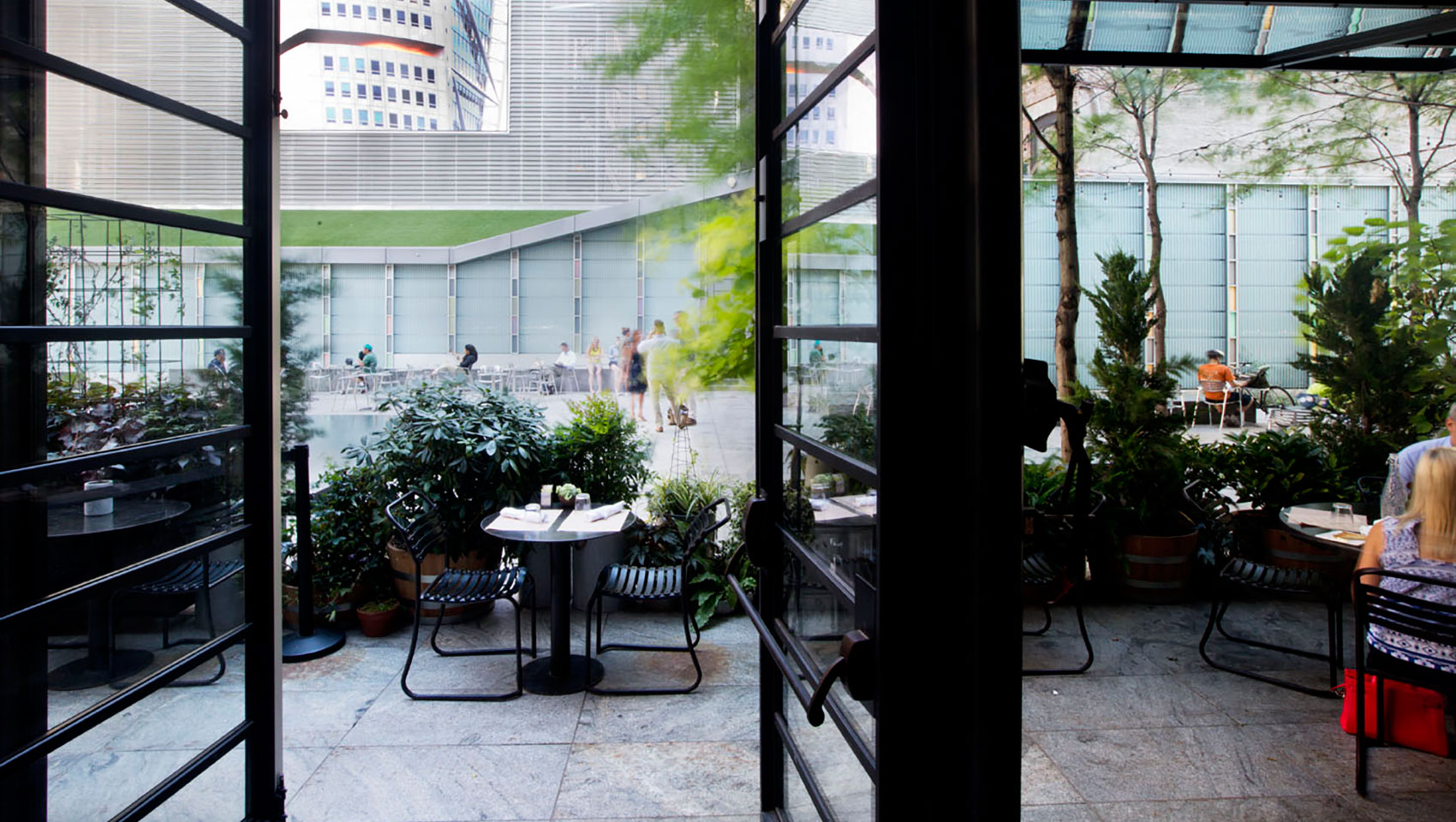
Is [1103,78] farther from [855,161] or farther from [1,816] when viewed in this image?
[1,816]

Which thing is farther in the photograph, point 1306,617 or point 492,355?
point 492,355

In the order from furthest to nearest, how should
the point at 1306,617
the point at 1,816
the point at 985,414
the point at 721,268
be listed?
the point at 721,268, the point at 1306,617, the point at 1,816, the point at 985,414

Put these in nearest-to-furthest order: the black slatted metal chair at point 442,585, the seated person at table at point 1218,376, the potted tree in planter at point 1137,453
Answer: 1. the black slatted metal chair at point 442,585
2. the potted tree in planter at point 1137,453
3. the seated person at table at point 1218,376

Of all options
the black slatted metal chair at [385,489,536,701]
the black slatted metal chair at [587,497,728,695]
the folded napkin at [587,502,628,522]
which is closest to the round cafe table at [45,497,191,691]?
the black slatted metal chair at [385,489,536,701]

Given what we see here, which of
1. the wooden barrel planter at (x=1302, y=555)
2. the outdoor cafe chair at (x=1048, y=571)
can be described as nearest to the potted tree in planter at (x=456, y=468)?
the outdoor cafe chair at (x=1048, y=571)

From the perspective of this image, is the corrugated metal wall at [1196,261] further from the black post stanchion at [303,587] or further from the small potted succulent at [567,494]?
the black post stanchion at [303,587]

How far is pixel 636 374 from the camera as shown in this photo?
598cm

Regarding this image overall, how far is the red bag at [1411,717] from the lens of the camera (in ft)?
10.9

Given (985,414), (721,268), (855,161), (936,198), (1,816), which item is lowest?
(1,816)

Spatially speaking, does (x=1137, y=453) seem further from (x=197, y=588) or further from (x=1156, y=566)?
(x=197, y=588)

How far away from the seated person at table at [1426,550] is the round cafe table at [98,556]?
3.83 m

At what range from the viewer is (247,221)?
2391 mm

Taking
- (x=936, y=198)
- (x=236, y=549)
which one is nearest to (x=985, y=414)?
(x=936, y=198)

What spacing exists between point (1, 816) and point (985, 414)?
6.79 ft
